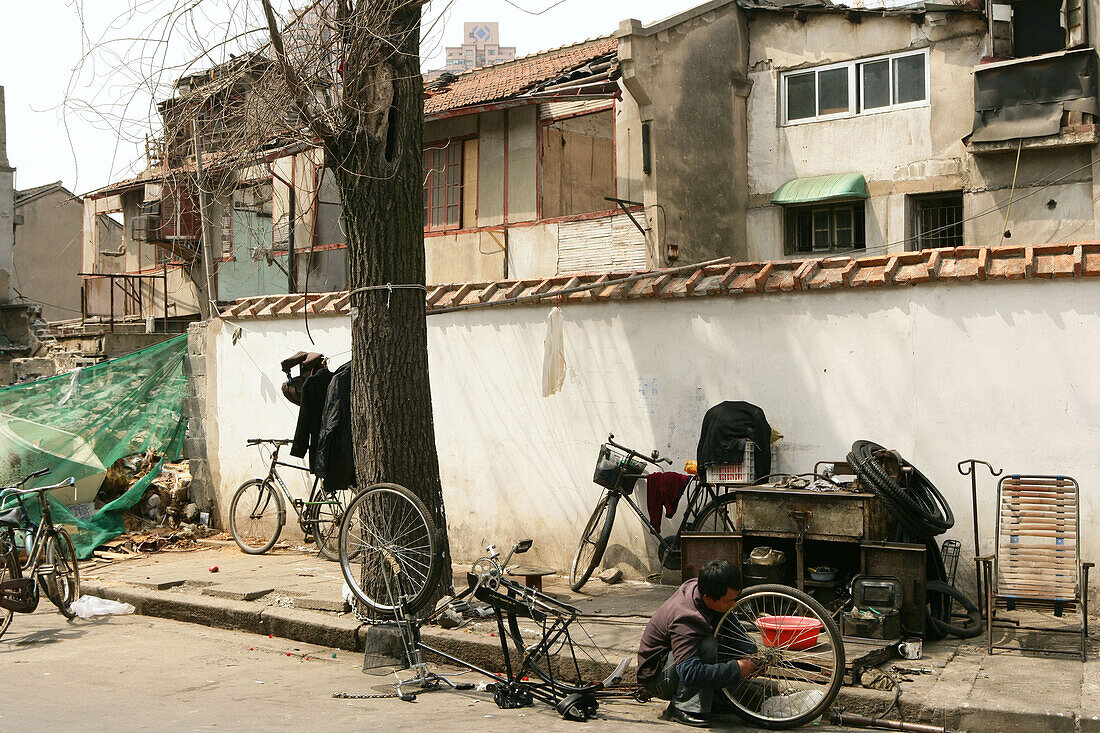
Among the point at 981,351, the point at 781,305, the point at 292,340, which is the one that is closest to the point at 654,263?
the point at 292,340

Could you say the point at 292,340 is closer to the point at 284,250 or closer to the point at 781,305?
the point at 781,305

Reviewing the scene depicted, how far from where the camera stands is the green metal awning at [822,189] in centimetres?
1717

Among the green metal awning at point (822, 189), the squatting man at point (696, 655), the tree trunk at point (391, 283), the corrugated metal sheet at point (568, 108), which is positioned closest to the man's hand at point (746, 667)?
the squatting man at point (696, 655)

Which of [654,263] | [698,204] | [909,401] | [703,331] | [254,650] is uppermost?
[698,204]

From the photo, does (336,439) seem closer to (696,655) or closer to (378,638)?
(378,638)

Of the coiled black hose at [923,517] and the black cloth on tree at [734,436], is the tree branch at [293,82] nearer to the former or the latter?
the black cloth on tree at [734,436]

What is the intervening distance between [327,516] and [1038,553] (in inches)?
290

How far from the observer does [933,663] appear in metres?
6.45

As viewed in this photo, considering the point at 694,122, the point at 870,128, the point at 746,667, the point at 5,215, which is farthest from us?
the point at 5,215

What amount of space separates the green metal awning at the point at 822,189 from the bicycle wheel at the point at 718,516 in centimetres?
1008

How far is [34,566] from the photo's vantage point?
8.59m

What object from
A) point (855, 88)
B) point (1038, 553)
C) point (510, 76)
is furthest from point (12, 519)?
point (855, 88)

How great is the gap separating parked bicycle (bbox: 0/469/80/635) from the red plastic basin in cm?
610

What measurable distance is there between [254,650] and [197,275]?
19641 millimetres
